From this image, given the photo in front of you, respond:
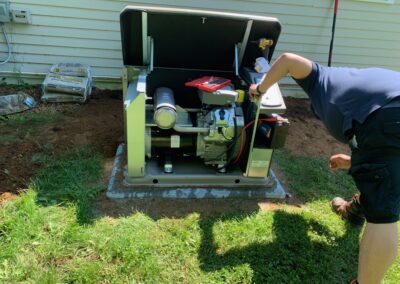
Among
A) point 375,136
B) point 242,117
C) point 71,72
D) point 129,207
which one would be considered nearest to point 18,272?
point 129,207

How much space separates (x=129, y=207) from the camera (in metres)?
2.77

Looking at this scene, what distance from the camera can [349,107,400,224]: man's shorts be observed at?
1.86 metres

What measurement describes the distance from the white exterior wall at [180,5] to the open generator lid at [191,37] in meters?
1.69

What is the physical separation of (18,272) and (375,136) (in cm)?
227

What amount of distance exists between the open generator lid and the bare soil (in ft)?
3.45

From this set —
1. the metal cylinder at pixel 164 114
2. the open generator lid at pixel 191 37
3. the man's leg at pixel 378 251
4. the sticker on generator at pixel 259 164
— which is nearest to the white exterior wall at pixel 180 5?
the open generator lid at pixel 191 37

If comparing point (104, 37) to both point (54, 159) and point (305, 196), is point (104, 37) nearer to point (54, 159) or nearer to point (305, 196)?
point (54, 159)

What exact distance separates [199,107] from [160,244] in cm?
148

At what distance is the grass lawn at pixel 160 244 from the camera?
2.19 metres

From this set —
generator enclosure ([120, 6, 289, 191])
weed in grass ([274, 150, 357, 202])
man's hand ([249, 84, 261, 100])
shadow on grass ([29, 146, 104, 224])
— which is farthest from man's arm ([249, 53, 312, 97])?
Answer: shadow on grass ([29, 146, 104, 224])

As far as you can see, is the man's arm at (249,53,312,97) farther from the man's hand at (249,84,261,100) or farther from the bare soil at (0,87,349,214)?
the bare soil at (0,87,349,214)

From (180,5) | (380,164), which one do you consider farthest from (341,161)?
(180,5)

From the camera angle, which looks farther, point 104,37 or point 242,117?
point 104,37

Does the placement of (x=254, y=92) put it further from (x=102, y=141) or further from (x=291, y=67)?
(x=102, y=141)
